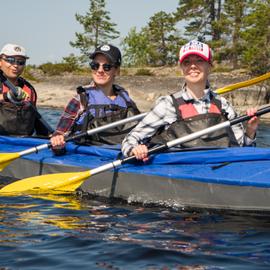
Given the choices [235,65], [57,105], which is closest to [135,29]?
[235,65]

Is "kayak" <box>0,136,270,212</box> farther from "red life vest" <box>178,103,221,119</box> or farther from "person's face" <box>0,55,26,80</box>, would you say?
"person's face" <box>0,55,26,80</box>

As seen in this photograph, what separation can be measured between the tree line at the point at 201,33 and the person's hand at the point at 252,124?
23197 millimetres

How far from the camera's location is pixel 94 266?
3.89 m

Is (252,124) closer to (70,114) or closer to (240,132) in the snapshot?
(240,132)

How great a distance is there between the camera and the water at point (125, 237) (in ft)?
13.0

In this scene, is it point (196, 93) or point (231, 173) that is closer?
point (231, 173)

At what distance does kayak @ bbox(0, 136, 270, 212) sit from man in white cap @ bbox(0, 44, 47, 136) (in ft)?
4.97

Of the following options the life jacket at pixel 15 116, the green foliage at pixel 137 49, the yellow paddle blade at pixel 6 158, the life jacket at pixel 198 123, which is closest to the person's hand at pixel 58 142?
the yellow paddle blade at pixel 6 158

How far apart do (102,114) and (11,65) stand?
1724mm

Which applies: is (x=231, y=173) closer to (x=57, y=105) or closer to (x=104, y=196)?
(x=104, y=196)

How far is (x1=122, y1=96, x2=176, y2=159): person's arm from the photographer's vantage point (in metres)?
5.65

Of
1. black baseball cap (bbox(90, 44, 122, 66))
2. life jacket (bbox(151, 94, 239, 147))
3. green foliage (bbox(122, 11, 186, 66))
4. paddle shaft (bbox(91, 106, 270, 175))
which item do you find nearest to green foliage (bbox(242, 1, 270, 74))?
green foliage (bbox(122, 11, 186, 66))

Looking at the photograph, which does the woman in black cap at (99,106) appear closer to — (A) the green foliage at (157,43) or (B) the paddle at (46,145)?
(B) the paddle at (46,145)

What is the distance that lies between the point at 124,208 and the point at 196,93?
129cm
